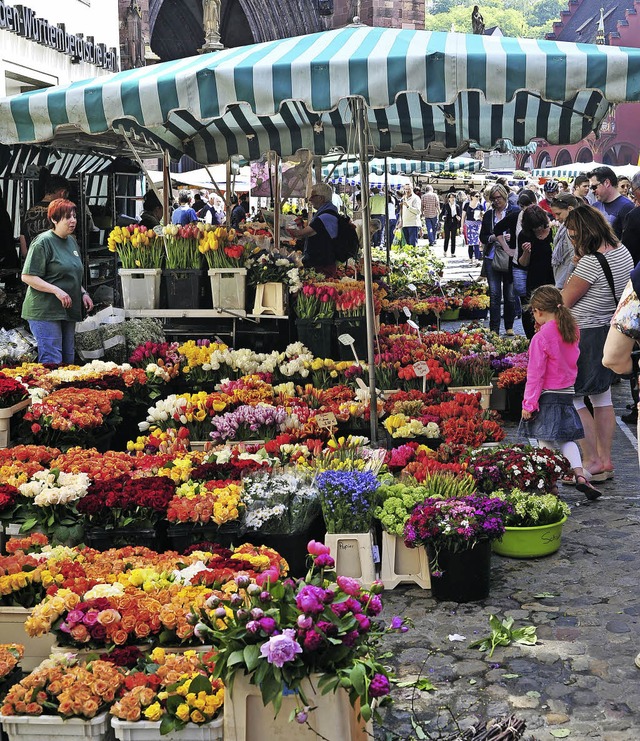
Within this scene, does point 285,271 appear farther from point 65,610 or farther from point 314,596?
point 314,596

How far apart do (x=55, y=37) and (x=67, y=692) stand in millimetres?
14993

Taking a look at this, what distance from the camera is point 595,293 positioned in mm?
7145

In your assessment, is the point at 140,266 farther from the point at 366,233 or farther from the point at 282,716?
the point at 282,716

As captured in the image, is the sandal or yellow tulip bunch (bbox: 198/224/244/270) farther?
yellow tulip bunch (bbox: 198/224/244/270)

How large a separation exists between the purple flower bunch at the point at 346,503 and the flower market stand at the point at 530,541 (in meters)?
0.93

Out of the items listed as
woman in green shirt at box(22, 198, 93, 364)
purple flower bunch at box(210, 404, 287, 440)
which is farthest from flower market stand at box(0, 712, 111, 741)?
woman in green shirt at box(22, 198, 93, 364)

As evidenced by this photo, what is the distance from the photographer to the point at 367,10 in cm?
2925

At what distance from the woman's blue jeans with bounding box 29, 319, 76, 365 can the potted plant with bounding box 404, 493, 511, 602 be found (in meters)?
4.40

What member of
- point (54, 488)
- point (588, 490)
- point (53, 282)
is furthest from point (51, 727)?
point (53, 282)

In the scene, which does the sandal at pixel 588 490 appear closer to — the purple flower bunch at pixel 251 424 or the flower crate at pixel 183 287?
the purple flower bunch at pixel 251 424

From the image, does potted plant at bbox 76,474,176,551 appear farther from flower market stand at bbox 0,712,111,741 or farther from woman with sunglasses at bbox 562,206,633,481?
woman with sunglasses at bbox 562,206,633,481

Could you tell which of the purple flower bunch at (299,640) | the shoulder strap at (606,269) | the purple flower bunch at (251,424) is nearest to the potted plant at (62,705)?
the purple flower bunch at (299,640)

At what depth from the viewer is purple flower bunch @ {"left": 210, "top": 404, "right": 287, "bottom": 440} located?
684cm

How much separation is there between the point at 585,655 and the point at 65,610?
2295 millimetres
